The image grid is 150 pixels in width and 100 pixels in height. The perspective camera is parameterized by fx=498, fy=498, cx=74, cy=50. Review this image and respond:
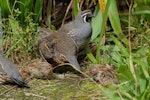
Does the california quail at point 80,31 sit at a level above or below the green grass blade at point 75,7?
below

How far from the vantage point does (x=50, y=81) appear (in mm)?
3773

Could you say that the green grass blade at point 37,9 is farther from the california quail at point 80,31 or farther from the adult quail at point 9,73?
the adult quail at point 9,73

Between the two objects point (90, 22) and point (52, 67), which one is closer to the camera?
point (52, 67)

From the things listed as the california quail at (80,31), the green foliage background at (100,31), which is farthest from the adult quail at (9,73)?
the california quail at (80,31)

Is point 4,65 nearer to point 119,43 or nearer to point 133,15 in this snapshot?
point 119,43

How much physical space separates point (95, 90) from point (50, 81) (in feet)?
1.37

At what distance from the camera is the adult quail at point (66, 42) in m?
3.88

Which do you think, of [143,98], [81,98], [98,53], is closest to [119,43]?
[98,53]

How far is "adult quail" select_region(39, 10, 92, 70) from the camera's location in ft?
12.7

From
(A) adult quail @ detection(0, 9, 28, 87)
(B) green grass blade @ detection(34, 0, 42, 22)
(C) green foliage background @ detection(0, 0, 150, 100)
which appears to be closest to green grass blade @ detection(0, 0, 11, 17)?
(C) green foliage background @ detection(0, 0, 150, 100)

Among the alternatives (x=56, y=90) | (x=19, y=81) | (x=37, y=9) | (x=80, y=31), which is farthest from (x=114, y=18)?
(x=19, y=81)

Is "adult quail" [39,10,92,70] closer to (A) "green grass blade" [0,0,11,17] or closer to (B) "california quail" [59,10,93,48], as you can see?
(B) "california quail" [59,10,93,48]

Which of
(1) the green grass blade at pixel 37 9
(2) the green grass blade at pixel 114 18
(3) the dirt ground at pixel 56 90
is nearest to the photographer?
(3) the dirt ground at pixel 56 90

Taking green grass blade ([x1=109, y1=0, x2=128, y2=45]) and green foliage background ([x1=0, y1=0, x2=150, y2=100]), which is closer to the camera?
green foliage background ([x1=0, y1=0, x2=150, y2=100])
